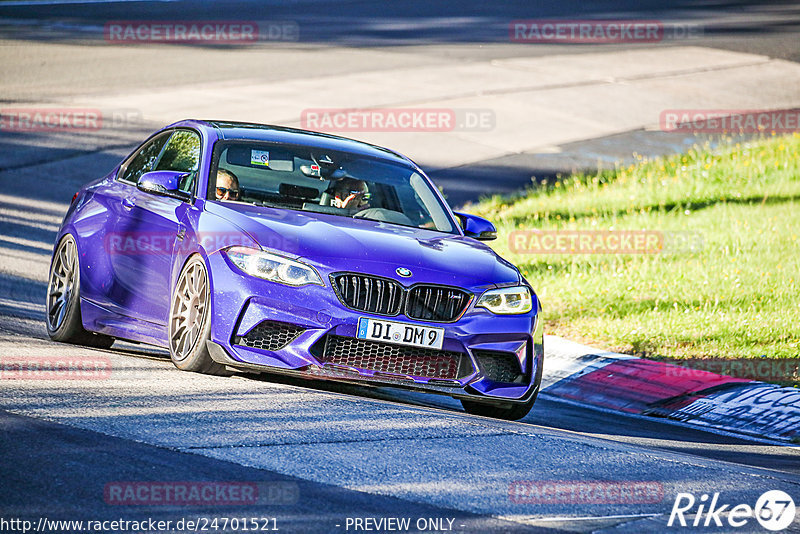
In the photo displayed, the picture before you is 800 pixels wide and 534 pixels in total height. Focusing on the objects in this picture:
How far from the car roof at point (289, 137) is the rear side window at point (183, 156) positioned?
0.38 ft

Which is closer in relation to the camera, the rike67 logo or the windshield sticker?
the rike67 logo

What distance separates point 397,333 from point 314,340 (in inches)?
18.7

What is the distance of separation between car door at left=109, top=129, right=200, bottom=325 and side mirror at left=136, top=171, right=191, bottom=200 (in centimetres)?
6

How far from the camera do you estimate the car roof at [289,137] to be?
862 centimetres

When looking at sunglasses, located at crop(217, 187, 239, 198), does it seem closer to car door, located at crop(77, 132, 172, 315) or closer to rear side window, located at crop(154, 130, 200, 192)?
rear side window, located at crop(154, 130, 200, 192)

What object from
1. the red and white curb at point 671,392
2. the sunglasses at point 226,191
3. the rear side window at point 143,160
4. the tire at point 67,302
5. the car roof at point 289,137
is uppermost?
the car roof at point 289,137

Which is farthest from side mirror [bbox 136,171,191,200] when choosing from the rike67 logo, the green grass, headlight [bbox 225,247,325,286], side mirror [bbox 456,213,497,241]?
the green grass

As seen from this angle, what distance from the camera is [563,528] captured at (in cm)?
505

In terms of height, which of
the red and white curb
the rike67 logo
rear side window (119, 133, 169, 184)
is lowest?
the red and white curb

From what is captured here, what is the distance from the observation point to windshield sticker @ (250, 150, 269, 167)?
845cm

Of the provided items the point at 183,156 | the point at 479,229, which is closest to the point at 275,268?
the point at 183,156

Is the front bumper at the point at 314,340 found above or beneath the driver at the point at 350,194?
beneath

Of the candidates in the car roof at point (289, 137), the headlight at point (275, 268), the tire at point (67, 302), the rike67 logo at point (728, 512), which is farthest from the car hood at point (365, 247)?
the rike67 logo at point (728, 512)

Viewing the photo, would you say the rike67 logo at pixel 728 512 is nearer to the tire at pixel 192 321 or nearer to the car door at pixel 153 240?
the tire at pixel 192 321
